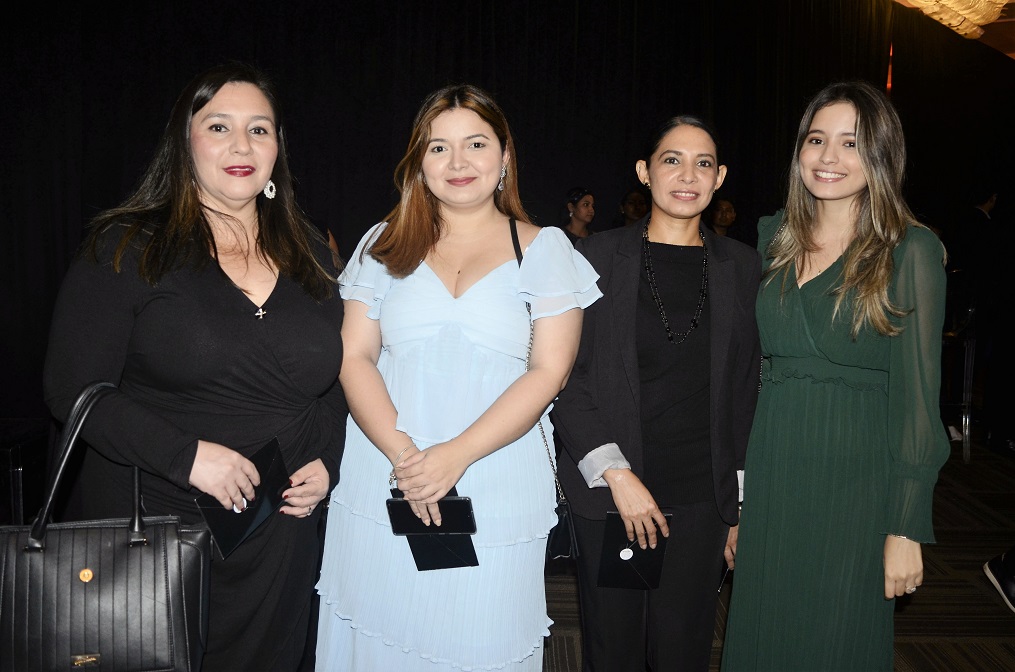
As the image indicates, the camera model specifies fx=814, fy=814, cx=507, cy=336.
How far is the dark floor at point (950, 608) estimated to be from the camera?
3.00 meters

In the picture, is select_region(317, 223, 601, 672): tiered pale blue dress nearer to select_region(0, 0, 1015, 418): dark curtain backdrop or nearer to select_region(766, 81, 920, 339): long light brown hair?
Result: select_region(766, 81, 920, 339): long light brown hair

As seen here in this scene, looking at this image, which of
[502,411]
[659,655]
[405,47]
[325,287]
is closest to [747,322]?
[502,411]

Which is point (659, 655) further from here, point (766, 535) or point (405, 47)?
point (405, 47)

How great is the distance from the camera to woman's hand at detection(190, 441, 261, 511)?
1.57m

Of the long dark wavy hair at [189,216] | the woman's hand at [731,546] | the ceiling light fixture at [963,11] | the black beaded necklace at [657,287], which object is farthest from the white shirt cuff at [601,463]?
the ceiling light fixture at [963,11]

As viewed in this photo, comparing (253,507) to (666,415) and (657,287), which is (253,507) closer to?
(666,415)

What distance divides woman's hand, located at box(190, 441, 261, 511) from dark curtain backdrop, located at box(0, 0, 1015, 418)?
4396 millimetres

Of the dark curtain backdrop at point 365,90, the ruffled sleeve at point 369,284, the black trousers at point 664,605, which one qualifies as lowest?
the black trousers at point 664,605

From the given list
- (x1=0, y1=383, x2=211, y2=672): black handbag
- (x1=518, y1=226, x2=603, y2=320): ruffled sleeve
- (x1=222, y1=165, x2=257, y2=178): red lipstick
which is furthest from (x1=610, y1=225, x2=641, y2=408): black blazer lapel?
(x1=0, y1=383, x2=211, y2=672): black handbag

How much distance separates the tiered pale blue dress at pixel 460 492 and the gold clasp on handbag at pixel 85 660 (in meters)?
0.56

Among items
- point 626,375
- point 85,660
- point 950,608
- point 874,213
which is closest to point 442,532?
point 626,375

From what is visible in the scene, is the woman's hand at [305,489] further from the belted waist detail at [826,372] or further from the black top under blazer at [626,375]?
the belted waist detail at [826,372]

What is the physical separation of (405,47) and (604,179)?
2137 mm

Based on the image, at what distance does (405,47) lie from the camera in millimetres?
6816
